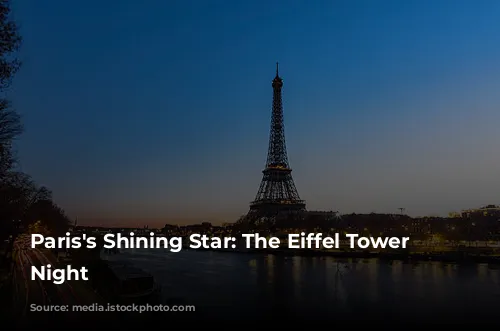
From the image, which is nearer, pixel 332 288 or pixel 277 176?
pixel 332 288

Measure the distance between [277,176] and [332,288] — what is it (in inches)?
2587

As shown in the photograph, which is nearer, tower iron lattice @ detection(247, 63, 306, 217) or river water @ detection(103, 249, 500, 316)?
river water @ detection(103, 249, 500, 316)

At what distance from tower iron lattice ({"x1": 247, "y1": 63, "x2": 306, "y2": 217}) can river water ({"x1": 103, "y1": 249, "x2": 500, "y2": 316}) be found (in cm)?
4954

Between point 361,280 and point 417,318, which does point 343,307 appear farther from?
point 361,280

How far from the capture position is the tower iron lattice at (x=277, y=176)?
316ft

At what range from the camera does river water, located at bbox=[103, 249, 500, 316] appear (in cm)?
2473

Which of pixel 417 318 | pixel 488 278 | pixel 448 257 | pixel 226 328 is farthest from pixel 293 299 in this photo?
pixel 448 257

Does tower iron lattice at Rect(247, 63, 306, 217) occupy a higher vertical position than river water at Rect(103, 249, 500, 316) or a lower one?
higher

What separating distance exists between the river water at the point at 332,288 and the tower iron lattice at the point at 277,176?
49538 mm

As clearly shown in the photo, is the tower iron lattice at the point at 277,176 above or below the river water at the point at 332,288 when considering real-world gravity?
above

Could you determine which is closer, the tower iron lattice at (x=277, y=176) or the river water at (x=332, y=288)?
the river water at (x=332, y=288)

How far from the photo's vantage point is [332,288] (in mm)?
31484

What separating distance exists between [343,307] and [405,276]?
51.4 feet

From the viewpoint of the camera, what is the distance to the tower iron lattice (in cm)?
9619
